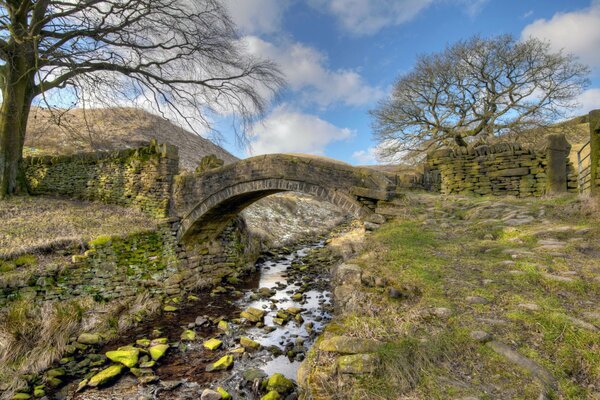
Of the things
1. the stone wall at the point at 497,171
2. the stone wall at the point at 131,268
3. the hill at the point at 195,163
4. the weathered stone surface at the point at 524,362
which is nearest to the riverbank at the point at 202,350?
the stone wall at the point at 131,268

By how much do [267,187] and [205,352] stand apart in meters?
4.40

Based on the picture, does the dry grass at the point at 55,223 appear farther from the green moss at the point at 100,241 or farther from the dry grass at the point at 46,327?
the dry grass at the point at 46,327

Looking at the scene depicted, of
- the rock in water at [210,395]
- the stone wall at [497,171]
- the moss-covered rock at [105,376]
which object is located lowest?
the moss-covered rock at [105,376]

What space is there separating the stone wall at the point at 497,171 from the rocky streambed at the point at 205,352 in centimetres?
574

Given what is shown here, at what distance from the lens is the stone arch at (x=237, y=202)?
7625mm

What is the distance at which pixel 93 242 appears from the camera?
28.2 ft

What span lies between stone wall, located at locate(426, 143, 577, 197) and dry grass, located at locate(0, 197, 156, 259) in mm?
10137

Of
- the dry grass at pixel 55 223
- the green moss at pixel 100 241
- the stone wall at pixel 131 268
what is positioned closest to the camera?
the stone wall at pixel 131 268

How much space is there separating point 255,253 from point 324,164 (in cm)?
661

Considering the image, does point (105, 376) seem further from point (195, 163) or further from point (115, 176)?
point (195, 163)

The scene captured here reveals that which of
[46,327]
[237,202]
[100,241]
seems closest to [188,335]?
[46,327]

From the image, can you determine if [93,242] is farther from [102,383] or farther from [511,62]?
[511,62]

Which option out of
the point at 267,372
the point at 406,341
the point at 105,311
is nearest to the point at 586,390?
the point at 406,341

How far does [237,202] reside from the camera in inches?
412
